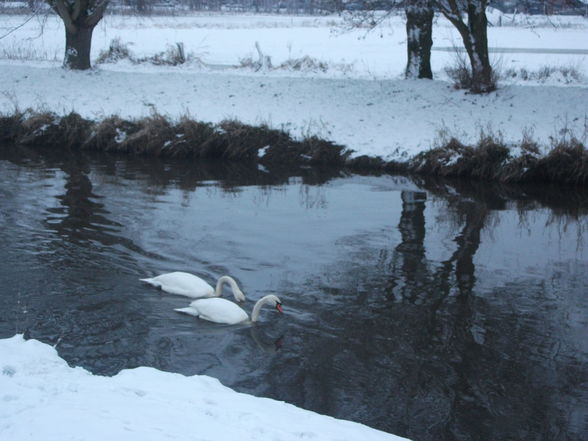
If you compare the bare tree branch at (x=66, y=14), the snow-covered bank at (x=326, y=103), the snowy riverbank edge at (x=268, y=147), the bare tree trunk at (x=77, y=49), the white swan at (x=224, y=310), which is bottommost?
the white swan at (x=224, y=310)

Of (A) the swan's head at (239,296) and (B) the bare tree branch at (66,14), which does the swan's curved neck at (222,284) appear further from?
(B) the bare tree branch at (66,14)

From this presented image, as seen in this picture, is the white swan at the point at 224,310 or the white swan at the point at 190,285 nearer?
the white swan at the point at 224,310

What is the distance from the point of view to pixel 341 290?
33.1 ft

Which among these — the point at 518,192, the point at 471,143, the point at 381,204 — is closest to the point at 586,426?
the point at 381,204

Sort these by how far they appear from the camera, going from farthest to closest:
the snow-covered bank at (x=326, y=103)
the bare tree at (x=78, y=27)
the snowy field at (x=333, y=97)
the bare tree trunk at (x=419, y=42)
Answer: the bare tree at (x=78, y=27), the bare tree trunk at (x=419, y=42), the snowy field at (x=333, y=97), the snow-covered bank at (x=326, y=103)

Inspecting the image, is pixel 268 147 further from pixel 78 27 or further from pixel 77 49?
pixel 78 27

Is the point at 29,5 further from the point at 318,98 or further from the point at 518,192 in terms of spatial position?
the point at 518,192

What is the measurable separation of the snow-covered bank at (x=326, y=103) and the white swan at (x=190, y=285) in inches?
376

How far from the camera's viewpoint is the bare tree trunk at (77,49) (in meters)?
24.4

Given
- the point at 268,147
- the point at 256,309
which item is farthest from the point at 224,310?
the point at 268,147

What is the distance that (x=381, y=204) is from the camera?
1534 cm

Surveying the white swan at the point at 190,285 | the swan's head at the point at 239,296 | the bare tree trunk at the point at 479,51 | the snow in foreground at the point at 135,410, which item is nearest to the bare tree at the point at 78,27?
the bare tree trunk at the point at 479,51

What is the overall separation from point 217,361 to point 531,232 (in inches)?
303

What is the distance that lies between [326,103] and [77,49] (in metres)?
9.18
